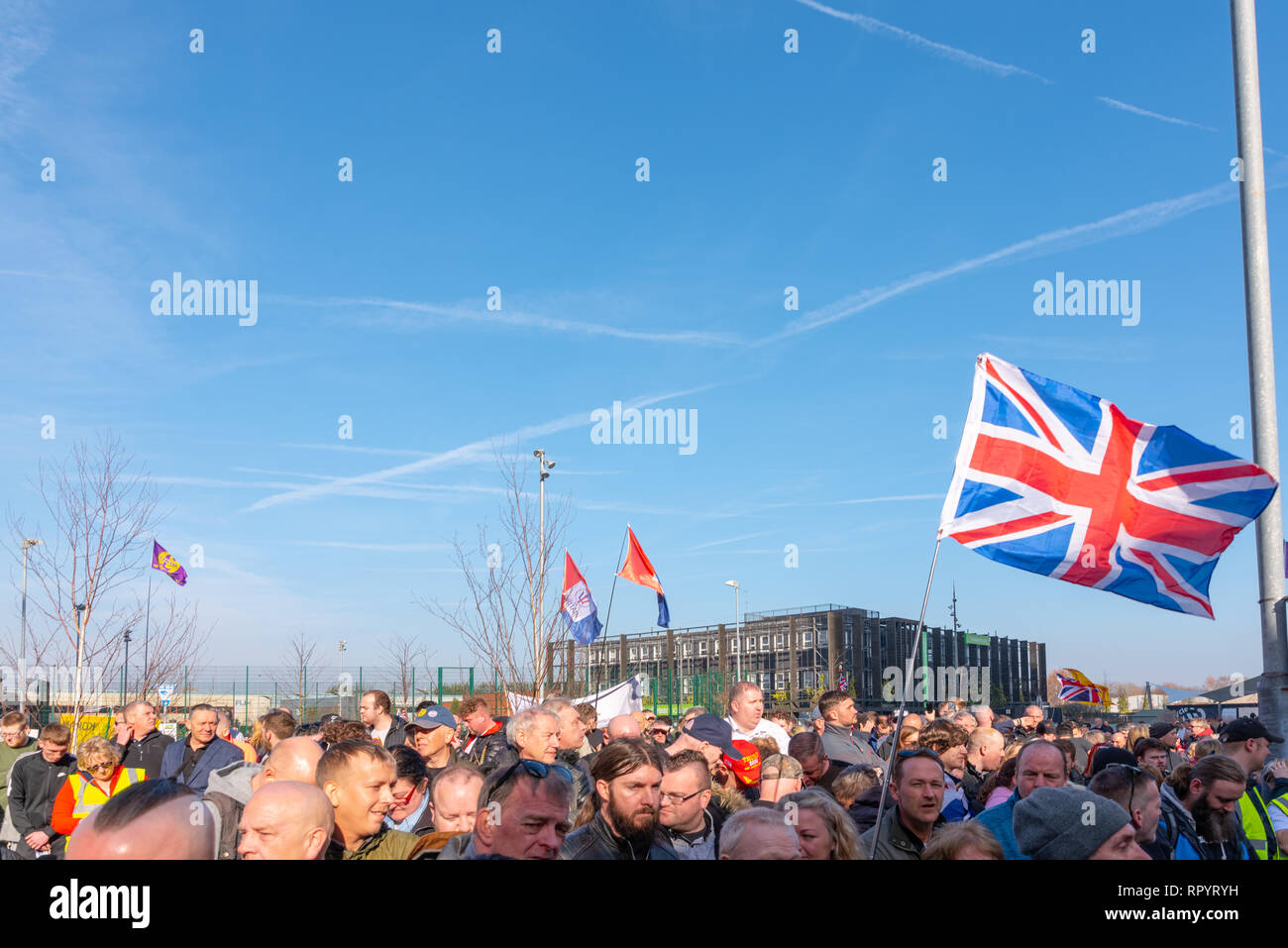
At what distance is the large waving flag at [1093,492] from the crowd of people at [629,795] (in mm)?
1086

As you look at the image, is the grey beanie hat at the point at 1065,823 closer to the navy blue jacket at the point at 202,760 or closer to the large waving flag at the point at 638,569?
the navy blue jacket at the point at 202,760

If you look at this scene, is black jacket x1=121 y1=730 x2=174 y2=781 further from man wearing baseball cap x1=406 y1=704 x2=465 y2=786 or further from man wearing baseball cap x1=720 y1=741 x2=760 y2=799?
man wearing baseball cap x1=720 y1=741 x2=760 y2=799

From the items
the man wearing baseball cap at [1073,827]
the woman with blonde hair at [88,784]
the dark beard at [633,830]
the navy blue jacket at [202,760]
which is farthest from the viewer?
the navy blue jacket at [202,760]

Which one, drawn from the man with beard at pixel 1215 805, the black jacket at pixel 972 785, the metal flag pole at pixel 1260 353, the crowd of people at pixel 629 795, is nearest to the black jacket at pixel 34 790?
the crowd of people at pixel 629 795

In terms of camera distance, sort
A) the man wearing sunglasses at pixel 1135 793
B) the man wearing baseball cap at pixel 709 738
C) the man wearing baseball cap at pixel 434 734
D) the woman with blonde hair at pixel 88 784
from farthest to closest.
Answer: the man wearing baseball cap at pixel 434 734
the woman with blonde hair at pixel 88 784
the man wearing baseball cap at pixel 709 738
the man wearing sunglasses at pixel 1135 793

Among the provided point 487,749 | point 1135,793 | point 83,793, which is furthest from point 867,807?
point 83,793

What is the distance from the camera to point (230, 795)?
555cm

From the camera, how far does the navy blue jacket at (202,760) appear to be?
8461 mm

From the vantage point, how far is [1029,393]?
6191 millimetres

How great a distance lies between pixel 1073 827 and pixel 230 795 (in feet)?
13.6

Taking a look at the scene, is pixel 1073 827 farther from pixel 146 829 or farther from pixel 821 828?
pixel 146 829
